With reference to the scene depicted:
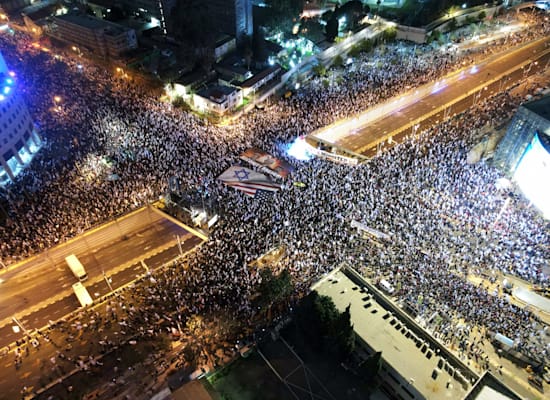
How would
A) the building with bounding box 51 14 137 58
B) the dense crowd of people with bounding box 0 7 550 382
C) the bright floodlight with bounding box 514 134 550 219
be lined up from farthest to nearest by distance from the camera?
the building with bounding box 51 14 137 58
the bright floodlight with bounding box 514 134 550 219
the dense crowd of people with bounding box 0 7 550 382

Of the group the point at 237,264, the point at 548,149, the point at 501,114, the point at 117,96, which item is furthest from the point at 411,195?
the point at 117,96

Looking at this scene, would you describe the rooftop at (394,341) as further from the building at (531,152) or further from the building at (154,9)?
the building at (154,9)

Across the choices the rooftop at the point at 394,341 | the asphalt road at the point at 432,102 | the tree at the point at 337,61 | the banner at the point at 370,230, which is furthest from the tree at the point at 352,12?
the rooftop at the point at 394,341

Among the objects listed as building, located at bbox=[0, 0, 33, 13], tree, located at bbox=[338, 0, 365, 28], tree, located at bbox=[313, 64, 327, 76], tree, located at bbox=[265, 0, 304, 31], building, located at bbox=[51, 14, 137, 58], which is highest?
building, located at bbox=[0, 0, 33, 13]

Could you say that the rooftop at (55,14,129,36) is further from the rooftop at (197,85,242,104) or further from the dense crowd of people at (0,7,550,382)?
the rooftop at (197,85,242,104)

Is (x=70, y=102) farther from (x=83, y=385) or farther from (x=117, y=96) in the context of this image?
(x=83, y=385)

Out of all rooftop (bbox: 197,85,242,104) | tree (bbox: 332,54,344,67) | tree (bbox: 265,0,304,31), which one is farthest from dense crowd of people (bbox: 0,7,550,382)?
tree (bbox: 265,0,304,31)

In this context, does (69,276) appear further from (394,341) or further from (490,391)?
(490,391)

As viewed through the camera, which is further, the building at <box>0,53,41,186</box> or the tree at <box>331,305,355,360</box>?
the building at <box>0,53,41,186</box>
